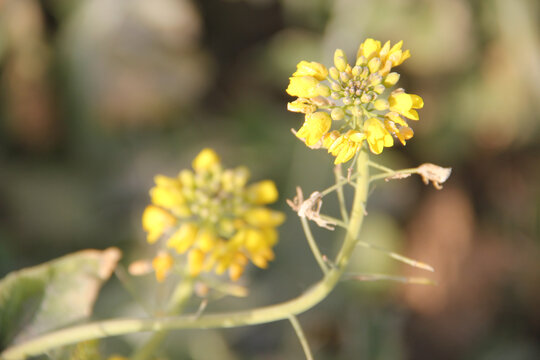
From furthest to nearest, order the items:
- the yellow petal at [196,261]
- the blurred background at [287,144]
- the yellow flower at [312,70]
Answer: the blurred background at [287,144], the yellow petal at [196,261], the yellow flower at [312,70]

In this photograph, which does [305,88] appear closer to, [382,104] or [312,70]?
[312,70]

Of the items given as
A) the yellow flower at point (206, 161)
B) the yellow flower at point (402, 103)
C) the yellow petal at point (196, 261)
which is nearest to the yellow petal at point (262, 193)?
the yellow flower at point (206, 161)

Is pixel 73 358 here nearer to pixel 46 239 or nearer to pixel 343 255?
pixel 343 255

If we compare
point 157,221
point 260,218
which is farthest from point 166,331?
point 260,218

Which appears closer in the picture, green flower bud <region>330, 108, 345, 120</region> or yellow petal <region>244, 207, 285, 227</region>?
green flower bud <region>330, 108, 345, 120</region>

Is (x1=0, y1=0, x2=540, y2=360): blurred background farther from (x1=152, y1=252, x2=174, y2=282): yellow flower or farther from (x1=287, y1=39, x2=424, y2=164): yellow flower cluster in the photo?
(x1=287, y1=39, x2=424, y2=164): yellow flower cluster

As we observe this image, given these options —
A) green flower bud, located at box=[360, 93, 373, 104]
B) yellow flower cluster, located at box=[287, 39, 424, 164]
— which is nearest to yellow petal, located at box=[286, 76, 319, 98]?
yellow flower cluster, located at box=[287, 39, 424, 164]

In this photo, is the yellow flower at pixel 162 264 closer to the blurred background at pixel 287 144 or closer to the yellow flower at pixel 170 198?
the yellow flower at pixel 170 198
